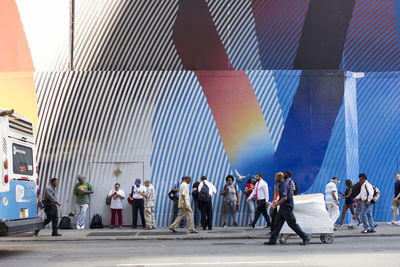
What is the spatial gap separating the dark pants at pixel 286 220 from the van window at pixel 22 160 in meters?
6.28

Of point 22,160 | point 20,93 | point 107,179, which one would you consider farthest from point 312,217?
point 20,93

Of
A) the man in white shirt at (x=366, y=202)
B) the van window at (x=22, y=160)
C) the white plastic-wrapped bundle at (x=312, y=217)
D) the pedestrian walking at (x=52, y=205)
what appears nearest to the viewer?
the van window at (x=22, y=160)

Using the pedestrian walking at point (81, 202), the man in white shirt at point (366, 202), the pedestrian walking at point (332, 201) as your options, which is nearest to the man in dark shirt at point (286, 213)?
the man in white shirt at point (366, 202)

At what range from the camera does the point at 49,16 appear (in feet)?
69.1

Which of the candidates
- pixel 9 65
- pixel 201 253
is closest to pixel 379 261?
pixel 201 253

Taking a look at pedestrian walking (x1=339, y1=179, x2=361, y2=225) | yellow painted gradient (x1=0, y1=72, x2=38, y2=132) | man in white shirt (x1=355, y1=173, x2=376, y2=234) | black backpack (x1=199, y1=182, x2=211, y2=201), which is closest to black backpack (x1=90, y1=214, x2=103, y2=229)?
black backpack (x1=199, y1=182, x2=211, y2=201)

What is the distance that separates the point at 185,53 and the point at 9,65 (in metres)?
6.55

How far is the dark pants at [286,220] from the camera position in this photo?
45.4 feet

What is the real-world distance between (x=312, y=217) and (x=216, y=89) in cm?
760

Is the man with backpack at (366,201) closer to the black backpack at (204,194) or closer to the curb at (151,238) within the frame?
the curb at (151,238)

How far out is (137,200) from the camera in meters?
19.7

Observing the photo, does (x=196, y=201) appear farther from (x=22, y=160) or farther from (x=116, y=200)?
(x=22, y=160)

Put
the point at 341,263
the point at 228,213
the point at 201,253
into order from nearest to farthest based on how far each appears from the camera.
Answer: the point at 341,263
the point at 201,253
the point at 228,213

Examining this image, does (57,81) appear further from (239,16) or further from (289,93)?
(289,93)
